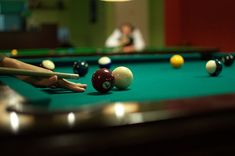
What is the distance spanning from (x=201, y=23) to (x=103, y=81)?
198 inches

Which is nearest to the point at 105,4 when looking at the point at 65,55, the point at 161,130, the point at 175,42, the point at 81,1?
the point at 81,1

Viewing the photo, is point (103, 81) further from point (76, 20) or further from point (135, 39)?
point (76, 20)

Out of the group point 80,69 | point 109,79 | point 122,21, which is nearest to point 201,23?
point 122,21

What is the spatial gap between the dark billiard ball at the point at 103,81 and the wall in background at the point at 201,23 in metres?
4.37

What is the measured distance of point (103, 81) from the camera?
138 cm

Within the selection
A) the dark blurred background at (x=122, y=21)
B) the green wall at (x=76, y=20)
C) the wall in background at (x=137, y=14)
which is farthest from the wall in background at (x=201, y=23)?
the green wall at (x=76, y=20)

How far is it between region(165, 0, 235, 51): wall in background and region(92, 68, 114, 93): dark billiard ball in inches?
172

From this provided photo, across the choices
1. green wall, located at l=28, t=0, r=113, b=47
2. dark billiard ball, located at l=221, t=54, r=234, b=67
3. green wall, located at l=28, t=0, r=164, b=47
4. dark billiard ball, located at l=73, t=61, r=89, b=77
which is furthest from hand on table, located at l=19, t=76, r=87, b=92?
green wall, located at l=28, t=0, r=113, b=47

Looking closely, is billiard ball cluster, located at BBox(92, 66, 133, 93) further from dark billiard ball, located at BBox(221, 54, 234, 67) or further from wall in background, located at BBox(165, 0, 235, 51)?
wall in background, located at BBox(165, 0, 235, 51)

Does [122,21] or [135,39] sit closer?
[135,39]

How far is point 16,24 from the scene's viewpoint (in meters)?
11.4

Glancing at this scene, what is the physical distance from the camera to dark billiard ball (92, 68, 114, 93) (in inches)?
54.0

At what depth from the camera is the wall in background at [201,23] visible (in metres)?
5.56

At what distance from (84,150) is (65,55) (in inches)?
83.9
